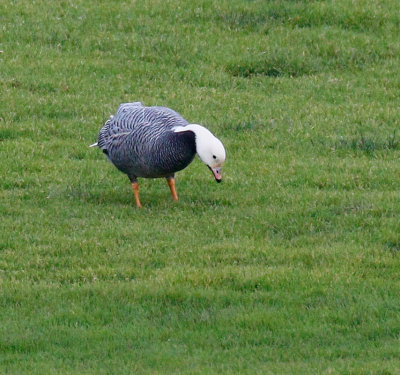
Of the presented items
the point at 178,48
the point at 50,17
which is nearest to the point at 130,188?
the point at 178,48

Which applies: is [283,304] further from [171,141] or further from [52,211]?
[52,211]

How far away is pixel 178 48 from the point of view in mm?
17359

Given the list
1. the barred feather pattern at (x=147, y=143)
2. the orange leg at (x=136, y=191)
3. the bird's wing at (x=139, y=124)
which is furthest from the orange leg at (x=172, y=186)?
the bird's wing at (x=139, y=124)

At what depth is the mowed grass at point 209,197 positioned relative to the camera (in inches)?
308

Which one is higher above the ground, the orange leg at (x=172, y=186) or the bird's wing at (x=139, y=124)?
the bird's wing at (x=139, y=124)

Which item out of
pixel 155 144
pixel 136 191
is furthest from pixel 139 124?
pixel 136 191

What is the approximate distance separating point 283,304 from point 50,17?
453 inches

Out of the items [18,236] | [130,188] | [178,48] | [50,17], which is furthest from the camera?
[50,17]

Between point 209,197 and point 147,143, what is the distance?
1.16 metres

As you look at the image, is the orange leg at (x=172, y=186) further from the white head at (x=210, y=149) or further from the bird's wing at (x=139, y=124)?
the white head at (x=210, y=149)

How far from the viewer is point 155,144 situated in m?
11.1

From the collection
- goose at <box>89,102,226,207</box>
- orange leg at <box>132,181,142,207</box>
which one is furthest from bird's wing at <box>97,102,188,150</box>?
orange leg at <box>132,181,142,207</box>

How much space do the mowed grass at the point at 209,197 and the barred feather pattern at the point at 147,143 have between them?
1.74 feet

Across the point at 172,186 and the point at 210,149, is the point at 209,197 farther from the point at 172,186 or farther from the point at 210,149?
the point at 210,149
